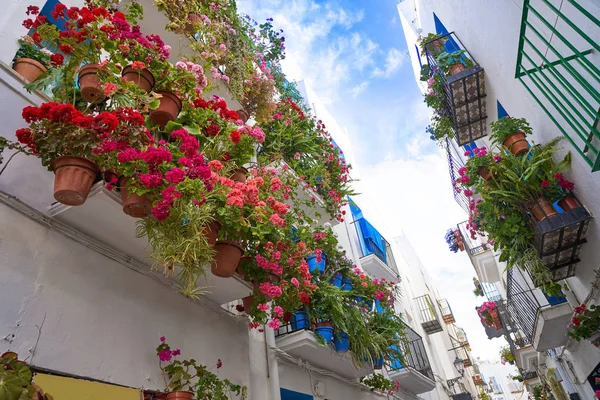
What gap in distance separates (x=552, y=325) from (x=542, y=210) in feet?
11.4

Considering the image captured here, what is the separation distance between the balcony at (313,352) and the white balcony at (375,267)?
442 cm

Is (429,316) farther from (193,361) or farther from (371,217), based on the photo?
(193,361)

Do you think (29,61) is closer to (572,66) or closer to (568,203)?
(572,66)

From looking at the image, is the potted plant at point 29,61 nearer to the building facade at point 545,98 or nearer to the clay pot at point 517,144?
the building facade at point 545,98

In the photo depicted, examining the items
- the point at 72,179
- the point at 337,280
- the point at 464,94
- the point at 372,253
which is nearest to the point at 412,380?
the point at 372,253

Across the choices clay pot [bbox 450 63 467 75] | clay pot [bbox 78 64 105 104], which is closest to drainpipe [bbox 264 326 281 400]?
clay pot [bbox 78 64 105 104]

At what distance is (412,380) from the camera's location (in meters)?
10.2

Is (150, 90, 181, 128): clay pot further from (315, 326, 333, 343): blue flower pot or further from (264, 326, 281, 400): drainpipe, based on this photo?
(315, 326, 333, 343): blue flower pot

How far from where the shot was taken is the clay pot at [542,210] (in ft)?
17.2

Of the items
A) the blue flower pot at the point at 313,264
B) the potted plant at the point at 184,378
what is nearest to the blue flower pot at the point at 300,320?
the blue flower pot at the point at 313,264

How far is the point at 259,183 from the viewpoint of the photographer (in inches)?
167

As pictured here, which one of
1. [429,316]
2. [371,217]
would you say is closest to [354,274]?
[371,217]

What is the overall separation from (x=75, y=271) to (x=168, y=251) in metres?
0.97

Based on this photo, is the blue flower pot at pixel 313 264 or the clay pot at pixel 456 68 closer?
the blue flower pot at pixel 313 264
